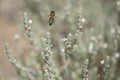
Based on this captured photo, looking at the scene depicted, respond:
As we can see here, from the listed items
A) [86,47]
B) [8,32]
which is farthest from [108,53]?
[8,32]

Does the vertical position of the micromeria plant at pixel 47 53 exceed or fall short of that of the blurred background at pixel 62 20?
it falls short

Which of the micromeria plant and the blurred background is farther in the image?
the blurred background

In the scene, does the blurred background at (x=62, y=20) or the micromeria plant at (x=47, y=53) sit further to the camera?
the blurred background at (x=62, y=20)

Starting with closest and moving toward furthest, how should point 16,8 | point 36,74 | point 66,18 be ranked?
point 36,74
point 66,18
point 16,8

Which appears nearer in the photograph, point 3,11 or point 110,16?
point 110,16

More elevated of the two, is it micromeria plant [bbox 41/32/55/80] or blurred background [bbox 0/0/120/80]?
blurred background [bbox 0/0/120/80]

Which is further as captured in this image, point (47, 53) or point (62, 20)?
point (62, 20)

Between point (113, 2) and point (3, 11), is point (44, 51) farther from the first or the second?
point (3, 11)

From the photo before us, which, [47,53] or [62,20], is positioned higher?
[62,20]
